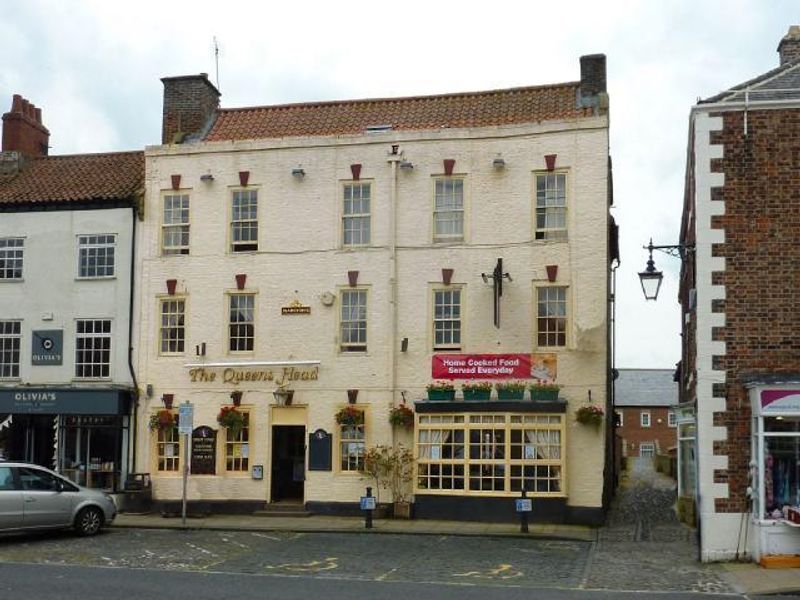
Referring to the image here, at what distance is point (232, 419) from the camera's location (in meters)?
25.2

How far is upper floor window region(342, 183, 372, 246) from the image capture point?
25500 mm

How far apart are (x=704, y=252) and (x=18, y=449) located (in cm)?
1909

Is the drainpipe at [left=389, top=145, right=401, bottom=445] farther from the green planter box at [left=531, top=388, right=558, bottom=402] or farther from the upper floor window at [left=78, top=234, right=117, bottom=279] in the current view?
the upper floor window at [left=78, top=234, right=117, bottom=279]

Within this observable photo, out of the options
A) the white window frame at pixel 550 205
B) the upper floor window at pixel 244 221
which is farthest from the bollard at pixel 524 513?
the upper floor window at pixel 244 221

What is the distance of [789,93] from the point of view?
18203 mm

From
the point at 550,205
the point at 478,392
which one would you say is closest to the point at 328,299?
the point at 478,392

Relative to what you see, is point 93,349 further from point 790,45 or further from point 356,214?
point 790,45

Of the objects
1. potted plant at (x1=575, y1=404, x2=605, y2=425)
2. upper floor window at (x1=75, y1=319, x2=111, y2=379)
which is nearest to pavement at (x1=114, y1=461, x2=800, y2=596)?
potted plant at (x1=575, y1=404, x2=605, y2=425)

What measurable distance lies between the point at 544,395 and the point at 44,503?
11.1 metres

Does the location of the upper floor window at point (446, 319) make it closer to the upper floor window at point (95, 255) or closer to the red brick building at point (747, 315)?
the red brick building at point (747, 315)

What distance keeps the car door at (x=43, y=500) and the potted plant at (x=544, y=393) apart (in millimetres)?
10414

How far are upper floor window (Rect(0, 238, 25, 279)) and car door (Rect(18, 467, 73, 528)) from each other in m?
9.38

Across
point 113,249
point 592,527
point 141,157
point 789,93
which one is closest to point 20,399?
point 113,249

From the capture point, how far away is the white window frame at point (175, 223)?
87.6 feet
